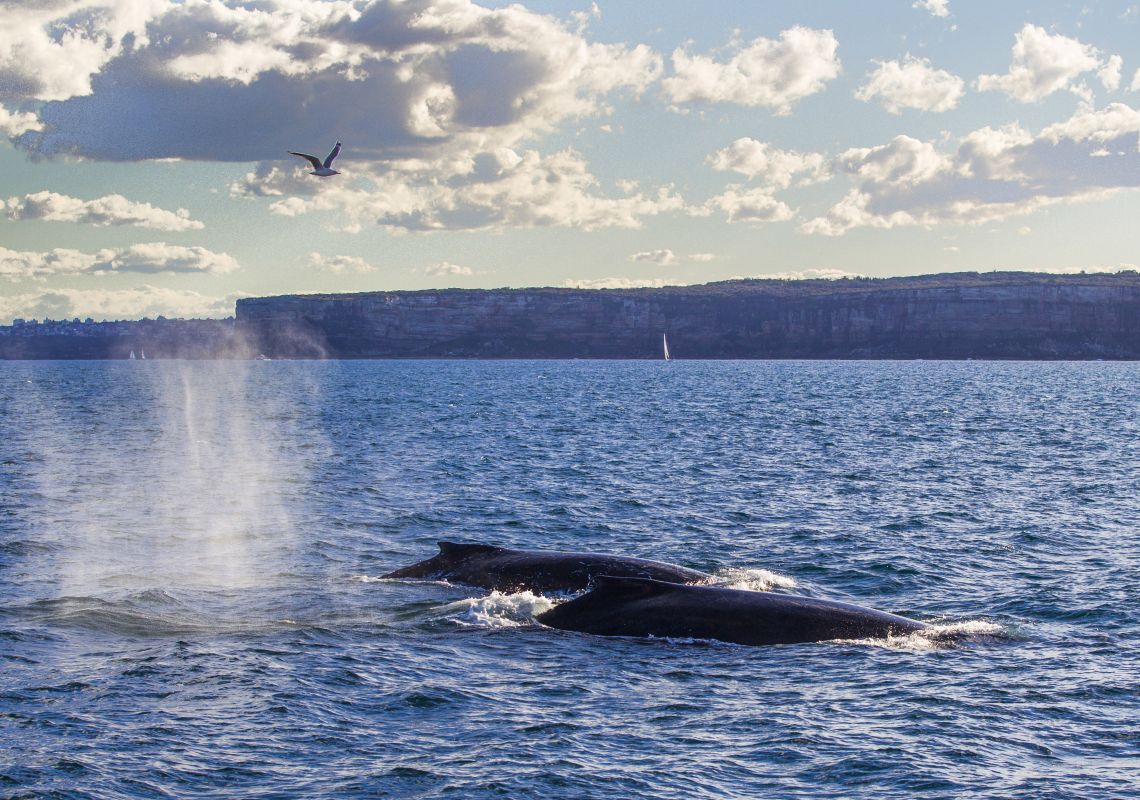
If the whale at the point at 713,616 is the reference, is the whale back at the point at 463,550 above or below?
above

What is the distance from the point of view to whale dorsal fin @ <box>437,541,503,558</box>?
24.2m

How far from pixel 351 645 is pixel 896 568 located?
12.6 metres

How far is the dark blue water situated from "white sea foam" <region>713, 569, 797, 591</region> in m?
0.10

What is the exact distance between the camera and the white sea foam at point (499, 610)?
20.0m

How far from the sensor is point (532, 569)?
2283 cm

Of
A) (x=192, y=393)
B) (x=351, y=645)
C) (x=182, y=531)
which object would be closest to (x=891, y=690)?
(x=351, y=645)

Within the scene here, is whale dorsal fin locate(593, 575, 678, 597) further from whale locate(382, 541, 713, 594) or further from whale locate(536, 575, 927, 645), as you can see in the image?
whale locate(382, 541, 713, 594)

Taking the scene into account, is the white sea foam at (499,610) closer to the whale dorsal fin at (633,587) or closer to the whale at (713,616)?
the whale at (713,616)

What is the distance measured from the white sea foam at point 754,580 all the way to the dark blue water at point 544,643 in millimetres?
95

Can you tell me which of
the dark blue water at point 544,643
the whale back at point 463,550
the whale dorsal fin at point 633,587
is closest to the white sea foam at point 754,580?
the dark blue water at point 544,643

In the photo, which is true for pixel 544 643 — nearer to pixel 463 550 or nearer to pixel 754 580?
pixel 463 550

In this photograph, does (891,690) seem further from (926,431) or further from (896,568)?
(926,431)

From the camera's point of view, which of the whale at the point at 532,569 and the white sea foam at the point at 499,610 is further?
the whale at the point at 532,569

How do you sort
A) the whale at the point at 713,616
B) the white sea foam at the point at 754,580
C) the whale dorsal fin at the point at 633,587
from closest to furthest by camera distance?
the whale at the point at 713,616 < the whale dorsal fin at the point at 633,587 < the white sea foam at the point at 754,580
